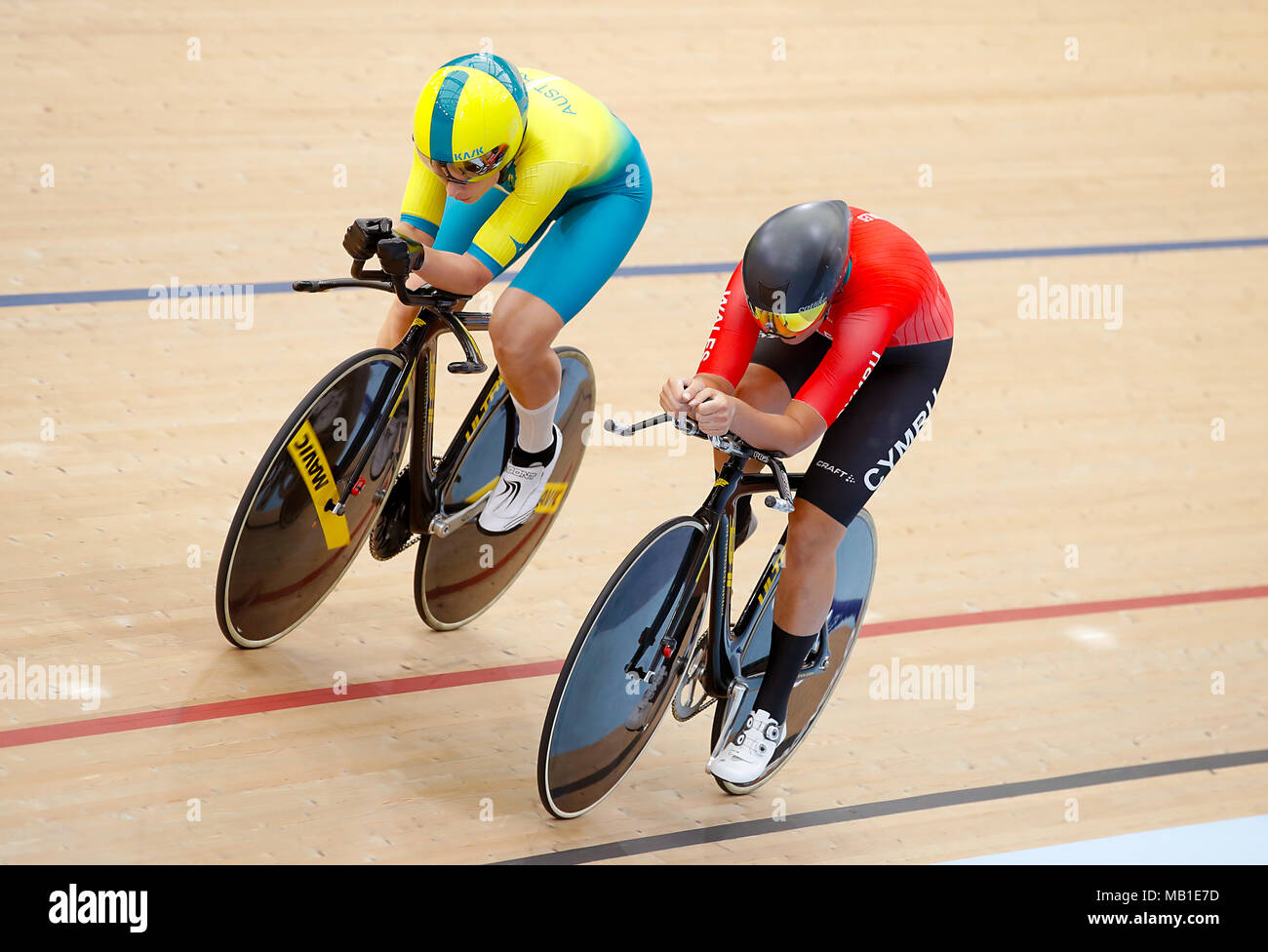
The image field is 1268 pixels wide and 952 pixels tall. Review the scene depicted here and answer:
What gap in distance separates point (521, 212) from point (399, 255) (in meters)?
0.32

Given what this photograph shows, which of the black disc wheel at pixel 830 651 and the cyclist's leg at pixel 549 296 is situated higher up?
the cyclist's leg at pixel 549 296

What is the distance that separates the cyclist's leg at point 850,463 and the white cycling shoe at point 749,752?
22 cm

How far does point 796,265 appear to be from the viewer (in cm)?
222

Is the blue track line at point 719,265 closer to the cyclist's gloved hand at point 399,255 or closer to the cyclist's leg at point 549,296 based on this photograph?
A: the cyclist's leg at point 549,296

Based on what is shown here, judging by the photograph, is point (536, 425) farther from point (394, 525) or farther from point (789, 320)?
point (789, 320)

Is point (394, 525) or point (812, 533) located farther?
point (394, 525)

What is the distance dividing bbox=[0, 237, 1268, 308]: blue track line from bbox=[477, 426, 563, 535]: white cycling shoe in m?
1.82

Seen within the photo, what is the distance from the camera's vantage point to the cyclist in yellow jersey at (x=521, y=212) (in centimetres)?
251

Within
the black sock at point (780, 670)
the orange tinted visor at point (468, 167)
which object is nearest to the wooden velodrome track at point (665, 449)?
the black sock at point (780, 670)

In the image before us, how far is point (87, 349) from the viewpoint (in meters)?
4.25

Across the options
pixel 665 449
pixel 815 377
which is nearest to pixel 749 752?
pixel 815 377

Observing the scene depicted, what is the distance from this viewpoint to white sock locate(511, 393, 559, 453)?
117 inches

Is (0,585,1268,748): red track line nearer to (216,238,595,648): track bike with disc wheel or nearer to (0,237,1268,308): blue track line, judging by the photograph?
(216,238,595,648): track bike with disc wheel
